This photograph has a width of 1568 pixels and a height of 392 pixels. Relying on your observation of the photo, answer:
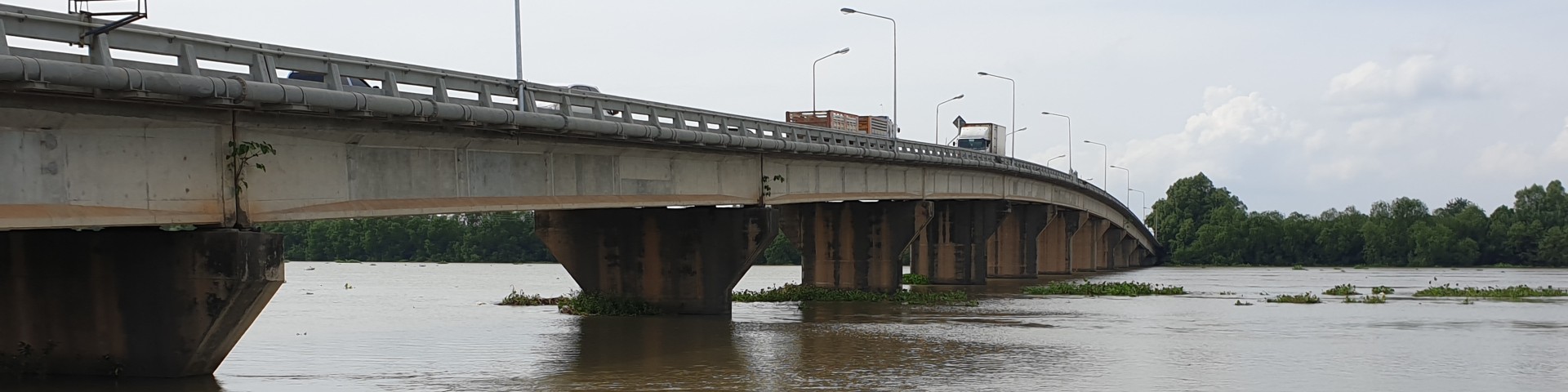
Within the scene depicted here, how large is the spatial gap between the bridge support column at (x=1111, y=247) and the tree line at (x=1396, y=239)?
61.0ft

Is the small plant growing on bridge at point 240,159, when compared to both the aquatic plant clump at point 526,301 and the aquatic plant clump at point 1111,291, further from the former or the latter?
the aquatic plant clump at point 1111,291

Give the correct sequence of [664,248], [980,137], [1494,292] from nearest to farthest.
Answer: [664,248], [1494,292], [980,137]

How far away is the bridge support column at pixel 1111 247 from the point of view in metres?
123

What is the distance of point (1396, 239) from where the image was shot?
13600cm

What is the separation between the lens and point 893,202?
53.2m

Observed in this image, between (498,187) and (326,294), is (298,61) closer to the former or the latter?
(498,187)

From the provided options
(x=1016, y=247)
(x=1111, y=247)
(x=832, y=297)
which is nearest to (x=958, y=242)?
(x=832, y=297)

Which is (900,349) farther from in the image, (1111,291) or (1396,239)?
(1396,239)

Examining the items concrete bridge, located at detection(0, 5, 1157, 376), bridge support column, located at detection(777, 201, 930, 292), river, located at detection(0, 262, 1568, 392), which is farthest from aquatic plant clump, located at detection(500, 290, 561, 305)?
concrete bridge, located at detection(0, 5, 1157, 376)

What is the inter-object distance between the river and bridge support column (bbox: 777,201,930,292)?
491cm

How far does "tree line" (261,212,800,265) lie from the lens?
127 meters

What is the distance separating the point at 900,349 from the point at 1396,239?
119 m

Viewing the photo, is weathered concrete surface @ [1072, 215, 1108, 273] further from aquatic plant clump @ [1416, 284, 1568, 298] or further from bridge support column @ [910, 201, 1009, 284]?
aquatic plant clump @ [1416, 284, 1568, 298]

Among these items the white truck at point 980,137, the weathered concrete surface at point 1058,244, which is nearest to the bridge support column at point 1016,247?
the white truck at point 980,137
